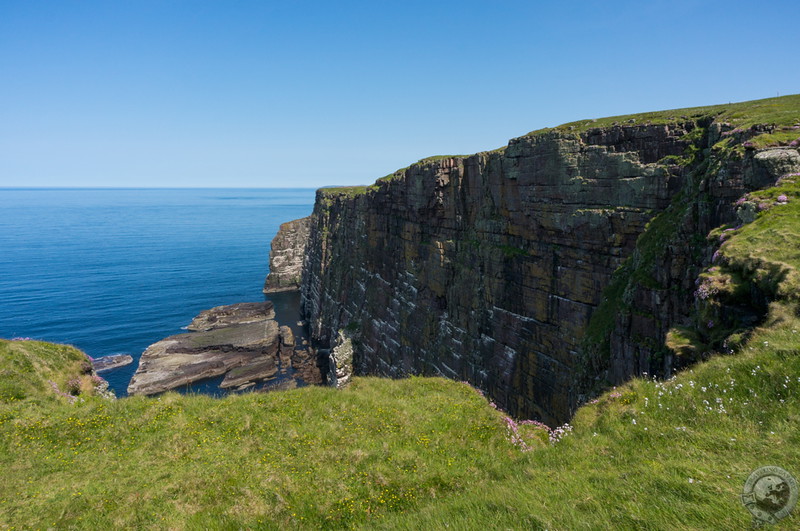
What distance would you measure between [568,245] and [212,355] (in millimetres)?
65093

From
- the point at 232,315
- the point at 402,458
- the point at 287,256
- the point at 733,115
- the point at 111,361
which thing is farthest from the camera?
the point at 287,256

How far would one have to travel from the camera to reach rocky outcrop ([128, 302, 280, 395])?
67562 millimetres

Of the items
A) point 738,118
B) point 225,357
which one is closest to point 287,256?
point 225,357

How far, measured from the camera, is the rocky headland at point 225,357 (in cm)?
6781

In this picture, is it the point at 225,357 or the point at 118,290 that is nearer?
the point at 225,357

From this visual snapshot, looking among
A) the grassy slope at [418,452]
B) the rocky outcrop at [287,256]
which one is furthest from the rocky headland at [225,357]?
the grassy slope at [418,452]

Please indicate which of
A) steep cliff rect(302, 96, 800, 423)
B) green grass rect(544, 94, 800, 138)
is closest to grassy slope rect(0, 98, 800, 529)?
steep cliff rect(302, 96, 800, 423)

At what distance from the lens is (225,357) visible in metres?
75.9

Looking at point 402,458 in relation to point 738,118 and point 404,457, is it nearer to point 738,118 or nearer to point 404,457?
point 404,457

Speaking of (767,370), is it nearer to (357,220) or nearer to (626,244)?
(626,244)

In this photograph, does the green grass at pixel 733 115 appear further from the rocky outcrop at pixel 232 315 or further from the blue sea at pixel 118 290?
the rocky outcrop at pixel 232 315

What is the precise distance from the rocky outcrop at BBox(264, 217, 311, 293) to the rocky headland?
113 feet

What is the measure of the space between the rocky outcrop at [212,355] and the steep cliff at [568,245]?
26.9m

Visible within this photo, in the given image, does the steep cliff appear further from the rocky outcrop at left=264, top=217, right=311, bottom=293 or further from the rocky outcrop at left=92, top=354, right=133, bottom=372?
the rocky outcrop at left=264, top=217, right=311, bottom=293
